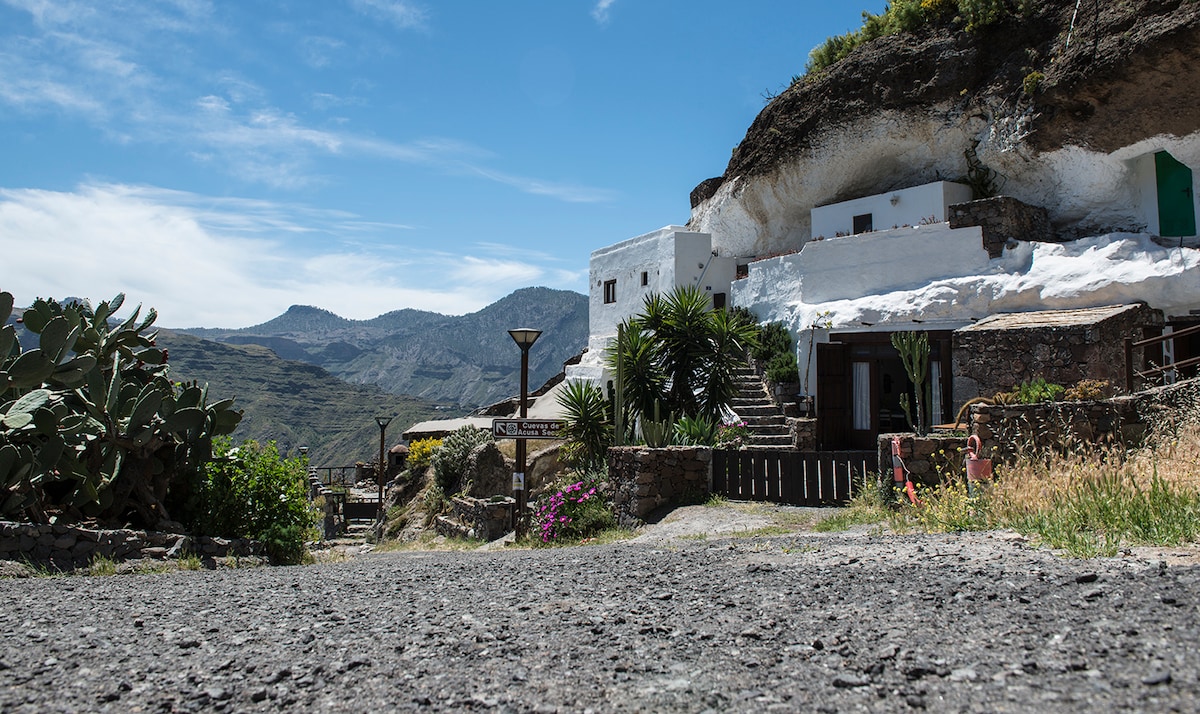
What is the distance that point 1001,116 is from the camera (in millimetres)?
19500

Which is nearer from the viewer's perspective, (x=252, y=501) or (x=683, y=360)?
(x=252, y=501)

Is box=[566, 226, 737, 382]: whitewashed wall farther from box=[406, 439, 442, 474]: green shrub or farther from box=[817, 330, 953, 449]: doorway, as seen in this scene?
box=[817, 330, 953, 449]: doorway

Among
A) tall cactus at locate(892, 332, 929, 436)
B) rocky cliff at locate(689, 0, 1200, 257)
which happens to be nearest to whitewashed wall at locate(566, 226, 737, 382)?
rocky cliff at locate(689, 0, 1200, 257)

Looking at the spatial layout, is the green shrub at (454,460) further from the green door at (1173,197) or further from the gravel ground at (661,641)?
the gravel ground at (661,641)

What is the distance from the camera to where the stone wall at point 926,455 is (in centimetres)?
1055

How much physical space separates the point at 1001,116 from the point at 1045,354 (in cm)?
672

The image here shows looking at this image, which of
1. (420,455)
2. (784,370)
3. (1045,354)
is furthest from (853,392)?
(420,455)

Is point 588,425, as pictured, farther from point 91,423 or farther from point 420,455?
point 420,455

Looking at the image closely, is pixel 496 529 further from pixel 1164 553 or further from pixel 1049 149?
pixel 1049 149

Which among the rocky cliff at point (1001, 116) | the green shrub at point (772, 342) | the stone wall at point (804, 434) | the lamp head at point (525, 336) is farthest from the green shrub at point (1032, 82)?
the lamp head at point (525, 336)

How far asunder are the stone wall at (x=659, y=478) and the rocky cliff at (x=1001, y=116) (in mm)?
11526

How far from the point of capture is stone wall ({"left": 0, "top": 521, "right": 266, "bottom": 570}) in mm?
8102

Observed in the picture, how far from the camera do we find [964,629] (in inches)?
156

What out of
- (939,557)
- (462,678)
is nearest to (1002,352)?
(939,557)
